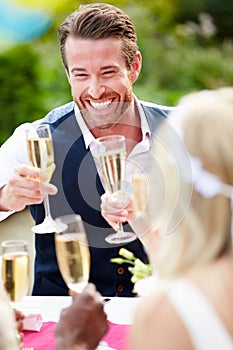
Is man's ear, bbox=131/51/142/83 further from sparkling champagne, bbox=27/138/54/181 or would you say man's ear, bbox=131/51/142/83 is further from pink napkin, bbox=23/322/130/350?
pink napkin, bbox=23/322/130/350

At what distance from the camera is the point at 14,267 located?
2166mm

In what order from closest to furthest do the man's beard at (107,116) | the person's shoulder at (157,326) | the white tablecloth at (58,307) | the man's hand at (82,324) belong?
1. the person's shoulder at (157,326)
2. the man's hand at (82,324)
3. the white tablecloth at (58,307)
4. the man's beard at (107,116)

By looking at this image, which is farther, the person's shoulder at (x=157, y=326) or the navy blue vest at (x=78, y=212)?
the navy blue vest at (x=78, y=212)

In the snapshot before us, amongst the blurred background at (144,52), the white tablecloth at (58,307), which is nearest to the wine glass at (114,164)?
the white tablecloth at (58,307)

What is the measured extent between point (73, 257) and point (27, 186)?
0.64 meters

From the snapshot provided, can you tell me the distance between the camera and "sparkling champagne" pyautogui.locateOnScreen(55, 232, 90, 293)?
6.95ft

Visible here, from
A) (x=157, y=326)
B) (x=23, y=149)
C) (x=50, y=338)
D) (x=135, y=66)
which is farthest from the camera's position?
(x=135, y=66)

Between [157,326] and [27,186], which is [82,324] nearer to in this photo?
[157,326]

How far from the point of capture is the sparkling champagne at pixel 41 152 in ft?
8.83

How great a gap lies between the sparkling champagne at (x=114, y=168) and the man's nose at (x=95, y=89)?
19.9 inches

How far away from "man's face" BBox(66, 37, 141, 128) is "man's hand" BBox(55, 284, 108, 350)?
139 cm

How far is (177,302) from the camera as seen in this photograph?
166 centimetres

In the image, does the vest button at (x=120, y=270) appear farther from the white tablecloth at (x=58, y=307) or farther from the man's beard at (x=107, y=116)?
the man's beard at (x=107, y=116)

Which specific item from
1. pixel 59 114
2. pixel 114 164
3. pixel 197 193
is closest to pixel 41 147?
pixel 114 164
